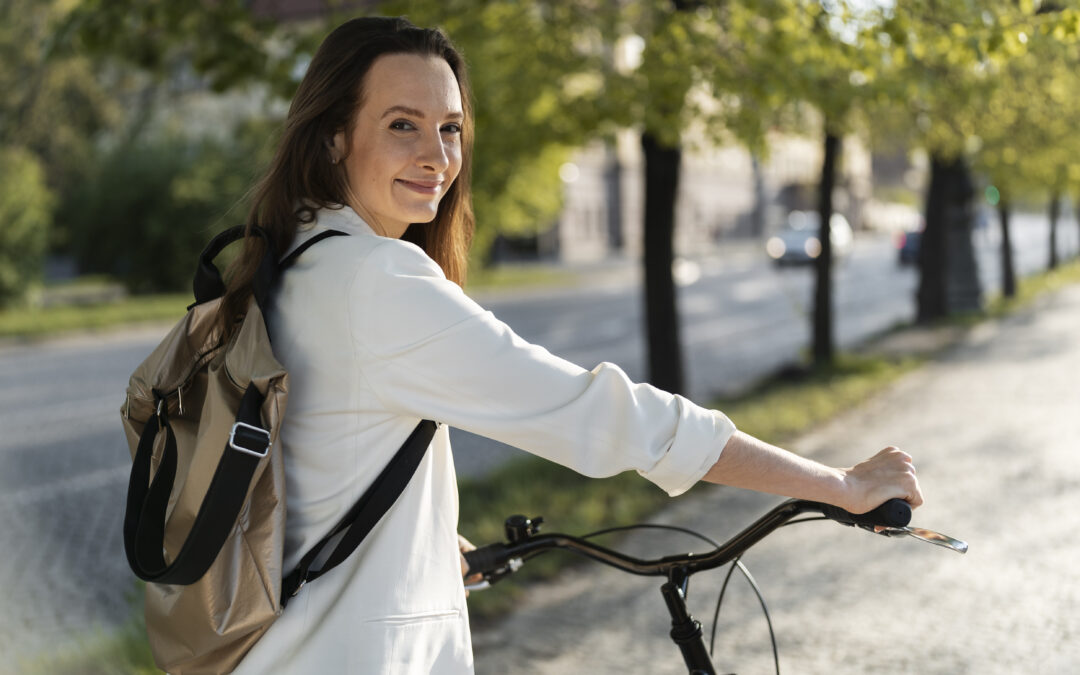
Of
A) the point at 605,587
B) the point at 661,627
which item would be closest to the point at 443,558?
the point at 661,627

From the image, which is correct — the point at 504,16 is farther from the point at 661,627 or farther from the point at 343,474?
the point at 343,474

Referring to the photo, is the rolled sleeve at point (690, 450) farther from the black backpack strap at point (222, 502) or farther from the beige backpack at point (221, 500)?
the black backpack strap at point (222, 502)

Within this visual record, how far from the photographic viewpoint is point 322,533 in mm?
1669

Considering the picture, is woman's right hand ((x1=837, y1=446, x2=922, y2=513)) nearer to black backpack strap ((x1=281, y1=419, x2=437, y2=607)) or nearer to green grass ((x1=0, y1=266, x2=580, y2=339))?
black backpack strap ((x1=281, y1=419, x2=437, y2=607))

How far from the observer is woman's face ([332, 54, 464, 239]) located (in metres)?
1.77

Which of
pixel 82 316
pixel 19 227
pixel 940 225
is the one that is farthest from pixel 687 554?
pixel 19 227

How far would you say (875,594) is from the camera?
5.23m

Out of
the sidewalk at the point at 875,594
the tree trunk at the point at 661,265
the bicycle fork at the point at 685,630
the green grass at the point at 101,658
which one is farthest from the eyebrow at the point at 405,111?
the tree trunk at the point at 661,265

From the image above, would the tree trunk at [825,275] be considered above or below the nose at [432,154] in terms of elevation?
below

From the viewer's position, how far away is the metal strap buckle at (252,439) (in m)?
1.53

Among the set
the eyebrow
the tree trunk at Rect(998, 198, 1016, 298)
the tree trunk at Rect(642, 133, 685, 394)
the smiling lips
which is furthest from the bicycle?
the tree trunk at Rect(998, 198, 1016, 298)

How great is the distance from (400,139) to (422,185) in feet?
0.27

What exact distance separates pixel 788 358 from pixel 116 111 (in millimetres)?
29211

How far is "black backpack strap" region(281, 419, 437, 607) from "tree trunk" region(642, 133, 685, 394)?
7848 mm
